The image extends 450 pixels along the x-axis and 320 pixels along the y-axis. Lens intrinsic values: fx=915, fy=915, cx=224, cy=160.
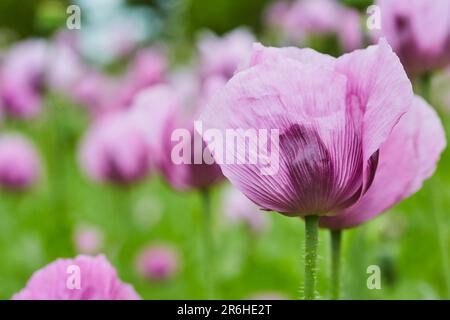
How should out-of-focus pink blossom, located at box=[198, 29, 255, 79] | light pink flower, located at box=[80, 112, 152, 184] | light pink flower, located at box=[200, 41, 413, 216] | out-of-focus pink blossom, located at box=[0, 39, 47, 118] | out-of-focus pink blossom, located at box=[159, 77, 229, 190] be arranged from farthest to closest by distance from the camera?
out-of-focus pink blossom, located at box=[0, 39, 47, 118] → light pink flower, located at box=[80, 112, 152, 184] → out-of-focus pink blossom, located at box=[198, 29, 255, 79] → out-of-focus pink blossom, located at box=[159, 77, 229, 190] → light pink flower, located at box=[200, 41, 413, 216]

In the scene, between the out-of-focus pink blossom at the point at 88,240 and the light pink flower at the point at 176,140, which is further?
the out-of-focus pink blossom at the point at 88,240

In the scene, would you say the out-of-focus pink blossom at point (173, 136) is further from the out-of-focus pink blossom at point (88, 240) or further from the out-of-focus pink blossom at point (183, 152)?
the out-of-focus pink blossom at point (88, 240)

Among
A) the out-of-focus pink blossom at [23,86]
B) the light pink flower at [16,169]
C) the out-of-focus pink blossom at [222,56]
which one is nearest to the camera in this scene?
the out-of-focus pink blossom at [222,56]

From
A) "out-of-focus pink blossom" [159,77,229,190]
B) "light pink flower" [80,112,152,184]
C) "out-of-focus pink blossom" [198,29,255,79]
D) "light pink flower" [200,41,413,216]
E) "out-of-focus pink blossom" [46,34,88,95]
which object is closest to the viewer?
"light pink flower" [200,41,413,216]

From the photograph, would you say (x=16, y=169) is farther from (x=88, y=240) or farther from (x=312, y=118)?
(x=312, y=118)

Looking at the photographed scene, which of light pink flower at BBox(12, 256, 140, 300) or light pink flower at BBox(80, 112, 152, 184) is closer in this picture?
light pink flower at BBox(12, 256, 140, 300)

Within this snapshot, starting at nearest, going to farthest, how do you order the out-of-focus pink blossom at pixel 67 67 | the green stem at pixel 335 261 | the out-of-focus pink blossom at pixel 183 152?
the green stem at pixel 335 261 → the out-of-focus pink blossom at pixel 183 152 → the out-of-focus pink blossom at pixel 67 67

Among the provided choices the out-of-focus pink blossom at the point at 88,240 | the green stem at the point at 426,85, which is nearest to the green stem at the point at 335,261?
the green stem at the point at 426,85

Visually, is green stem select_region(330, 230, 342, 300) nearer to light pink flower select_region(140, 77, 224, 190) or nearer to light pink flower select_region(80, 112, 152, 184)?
light pink flower select_region(140, 77, 224, 190)

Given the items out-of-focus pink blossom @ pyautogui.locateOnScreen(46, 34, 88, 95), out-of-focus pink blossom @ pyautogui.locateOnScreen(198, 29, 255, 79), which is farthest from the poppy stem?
out-of-focus pink blossom @ pyautogui.locateOnScreen(46, 34, 88, 95)
